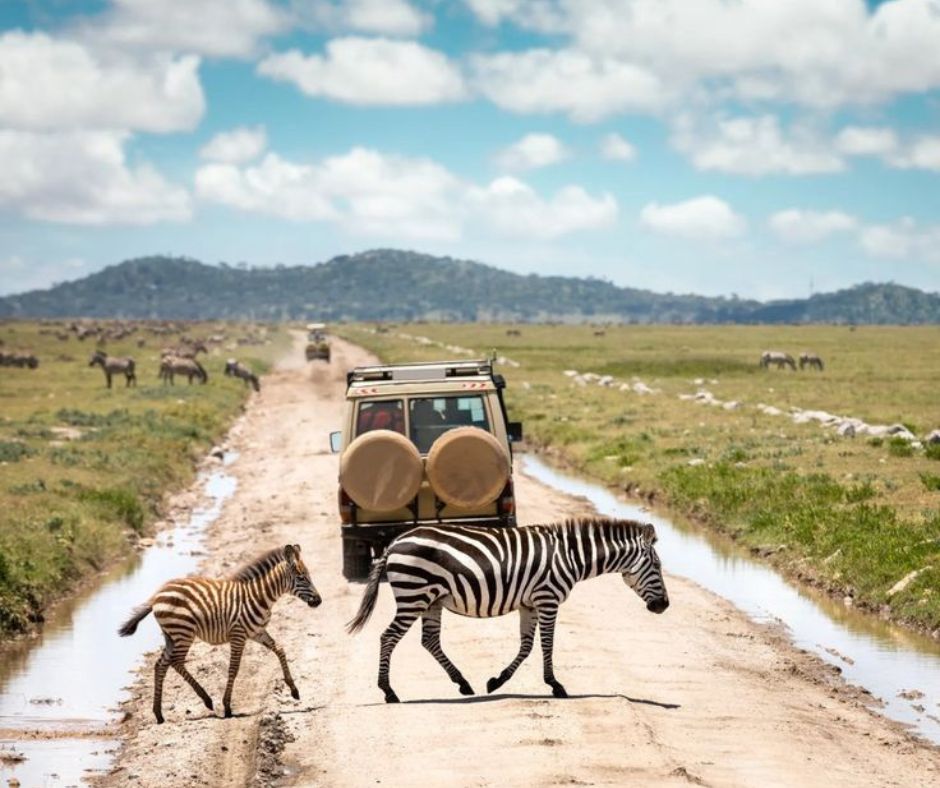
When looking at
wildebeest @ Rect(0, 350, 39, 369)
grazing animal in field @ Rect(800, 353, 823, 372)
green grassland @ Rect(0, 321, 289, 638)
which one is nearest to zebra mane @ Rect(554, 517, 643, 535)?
green grassland @ Rect(0, 321, 289, 638)

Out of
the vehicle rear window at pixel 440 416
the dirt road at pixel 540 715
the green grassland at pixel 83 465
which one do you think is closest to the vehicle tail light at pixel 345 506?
the dirt road at pixel 540 715

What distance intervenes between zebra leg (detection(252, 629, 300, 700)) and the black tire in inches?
216

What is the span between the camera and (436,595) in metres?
13.9

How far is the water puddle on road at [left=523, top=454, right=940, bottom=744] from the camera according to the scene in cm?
1588

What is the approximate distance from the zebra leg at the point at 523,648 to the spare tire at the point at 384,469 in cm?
469

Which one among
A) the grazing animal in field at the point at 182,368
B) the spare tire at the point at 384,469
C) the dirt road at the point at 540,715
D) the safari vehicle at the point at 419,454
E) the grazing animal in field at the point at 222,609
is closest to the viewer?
the dirt road at the point at 540,715

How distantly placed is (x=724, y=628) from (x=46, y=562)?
430 inches

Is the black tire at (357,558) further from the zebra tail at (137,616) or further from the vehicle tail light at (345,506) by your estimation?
the zebra tail at (137,616)

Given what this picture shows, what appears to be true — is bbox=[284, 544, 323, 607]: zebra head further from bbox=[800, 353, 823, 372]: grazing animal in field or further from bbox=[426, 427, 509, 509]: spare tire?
bbox=[800, 353, 823, 372]: grazing animal in field

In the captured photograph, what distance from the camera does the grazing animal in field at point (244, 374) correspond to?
69.2 metres

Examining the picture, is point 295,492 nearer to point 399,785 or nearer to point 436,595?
point 436,595

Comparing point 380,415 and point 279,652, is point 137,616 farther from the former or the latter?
point 380,415

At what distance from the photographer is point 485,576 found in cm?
1388

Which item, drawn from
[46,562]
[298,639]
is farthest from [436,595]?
[46,562]
